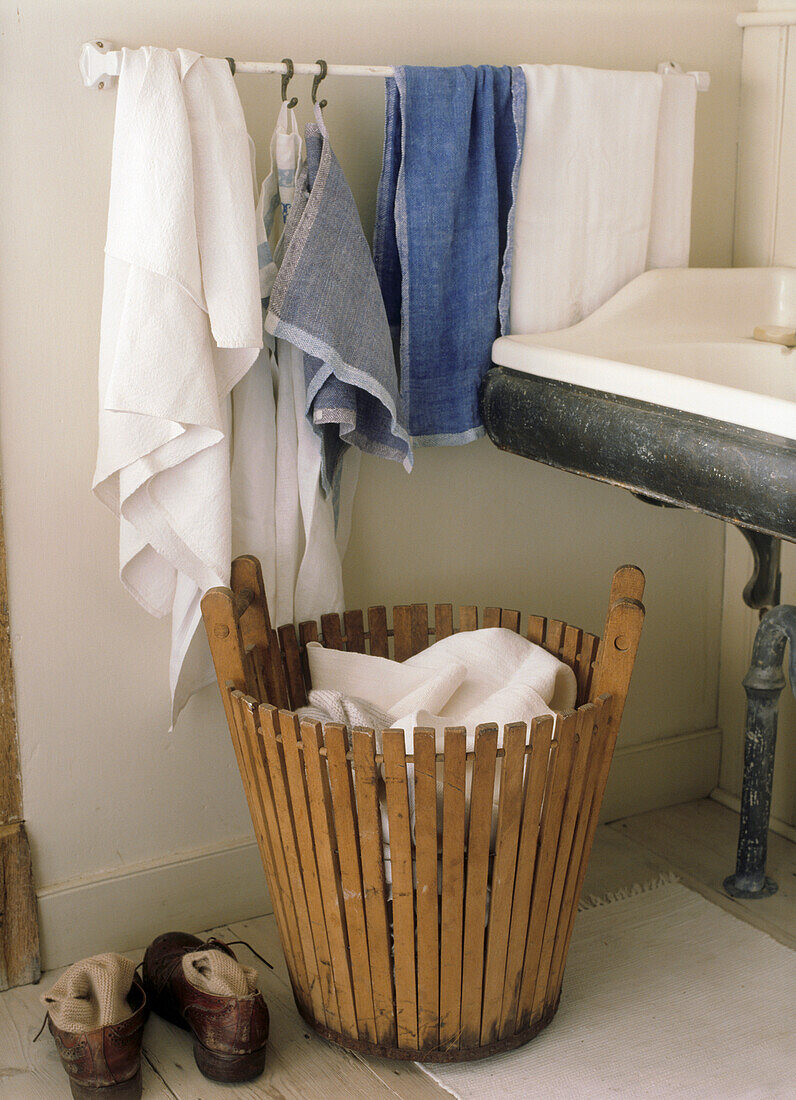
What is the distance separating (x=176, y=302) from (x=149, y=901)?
820 mm

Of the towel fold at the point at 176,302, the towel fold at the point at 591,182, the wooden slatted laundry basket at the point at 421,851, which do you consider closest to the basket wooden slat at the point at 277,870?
the wooden slatted laundry basket at the point at 421,851

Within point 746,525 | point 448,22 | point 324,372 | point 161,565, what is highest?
point 448,22

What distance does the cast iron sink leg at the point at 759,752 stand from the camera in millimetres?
1555

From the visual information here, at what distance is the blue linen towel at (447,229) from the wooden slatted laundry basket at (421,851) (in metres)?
0.34

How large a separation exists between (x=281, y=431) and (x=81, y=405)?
24 centimetres

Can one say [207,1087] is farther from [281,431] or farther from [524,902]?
[281,431]

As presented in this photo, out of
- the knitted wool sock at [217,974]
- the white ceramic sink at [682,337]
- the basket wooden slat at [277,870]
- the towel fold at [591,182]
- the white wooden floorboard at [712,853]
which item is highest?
the towel fold at [591,182]

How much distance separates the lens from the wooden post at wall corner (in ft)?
4.52

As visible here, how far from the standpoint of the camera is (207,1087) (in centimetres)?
126

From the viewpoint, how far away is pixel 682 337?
154cm

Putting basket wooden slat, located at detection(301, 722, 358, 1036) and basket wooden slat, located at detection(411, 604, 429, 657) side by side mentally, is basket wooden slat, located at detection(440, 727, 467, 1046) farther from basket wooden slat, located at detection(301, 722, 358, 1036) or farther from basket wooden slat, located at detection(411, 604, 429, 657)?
basket wooden slat, located at detection(411, 604, 429, 657)

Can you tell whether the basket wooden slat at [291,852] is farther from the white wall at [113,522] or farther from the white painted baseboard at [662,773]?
the white painted baseboard at [662,773]

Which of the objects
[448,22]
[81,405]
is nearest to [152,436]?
[81,405]

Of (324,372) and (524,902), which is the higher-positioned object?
(324,372)
